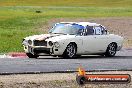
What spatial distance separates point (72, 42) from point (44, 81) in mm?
8383

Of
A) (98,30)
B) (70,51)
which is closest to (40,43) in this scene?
(70,51)

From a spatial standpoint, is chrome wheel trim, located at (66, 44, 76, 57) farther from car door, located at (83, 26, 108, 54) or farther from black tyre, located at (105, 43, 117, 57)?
black tyre, located at (105, 43, 117, 57)

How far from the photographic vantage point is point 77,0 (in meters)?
158

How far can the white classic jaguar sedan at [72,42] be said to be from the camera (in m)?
23.6

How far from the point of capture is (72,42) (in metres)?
24.0

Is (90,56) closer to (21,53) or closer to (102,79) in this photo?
(21,53)

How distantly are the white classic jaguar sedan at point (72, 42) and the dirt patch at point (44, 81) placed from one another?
5907 mm

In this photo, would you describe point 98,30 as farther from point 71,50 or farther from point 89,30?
point 71,50

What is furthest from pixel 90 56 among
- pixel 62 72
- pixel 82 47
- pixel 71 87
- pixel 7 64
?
pixel 71 87

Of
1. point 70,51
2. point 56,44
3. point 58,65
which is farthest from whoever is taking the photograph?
point 70,51

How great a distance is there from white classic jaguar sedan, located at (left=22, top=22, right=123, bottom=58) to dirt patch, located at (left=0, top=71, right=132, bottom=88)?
591cm

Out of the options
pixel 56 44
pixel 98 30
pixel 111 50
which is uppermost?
pixel 98 30

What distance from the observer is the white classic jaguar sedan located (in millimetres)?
23562

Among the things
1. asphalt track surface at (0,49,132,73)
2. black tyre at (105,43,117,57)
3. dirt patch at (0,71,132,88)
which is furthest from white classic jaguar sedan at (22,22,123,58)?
dirt patch at (0,71,132,88)
